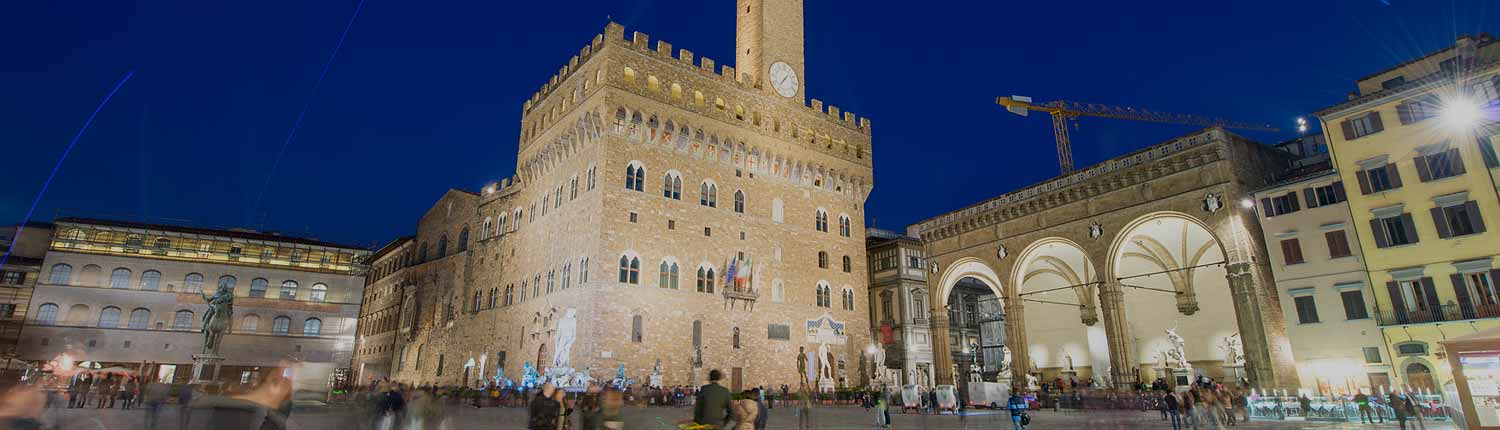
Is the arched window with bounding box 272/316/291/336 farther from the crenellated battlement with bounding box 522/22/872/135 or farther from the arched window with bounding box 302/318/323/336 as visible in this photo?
the crenellated battlement with bounding box 522/22/872/135

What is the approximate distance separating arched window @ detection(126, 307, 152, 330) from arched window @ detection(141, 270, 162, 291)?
124 cm

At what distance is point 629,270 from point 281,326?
28.7 metres

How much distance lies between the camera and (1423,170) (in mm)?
21703

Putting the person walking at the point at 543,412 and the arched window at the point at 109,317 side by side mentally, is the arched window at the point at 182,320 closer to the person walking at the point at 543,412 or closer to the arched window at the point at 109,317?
the arched window at the point at 109,317

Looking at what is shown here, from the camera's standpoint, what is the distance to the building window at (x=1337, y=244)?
23141 millimetres

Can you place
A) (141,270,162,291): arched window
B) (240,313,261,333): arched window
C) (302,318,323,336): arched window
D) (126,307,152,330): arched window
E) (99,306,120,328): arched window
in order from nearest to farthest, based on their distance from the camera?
1. (99,306,120,328): arched window
2. (126,307,152,330): arched window
3. (141,270,162,291): arched window
4. (240,313,261,333): arched window
5. (302,318,323,336): arched window

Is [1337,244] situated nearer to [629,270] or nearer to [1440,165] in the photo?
[1440,165]

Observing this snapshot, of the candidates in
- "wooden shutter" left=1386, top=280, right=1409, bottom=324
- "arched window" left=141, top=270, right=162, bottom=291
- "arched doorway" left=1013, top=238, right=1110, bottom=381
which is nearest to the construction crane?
"arched doorway" left=1013, top=238, right=1110, bottom=381

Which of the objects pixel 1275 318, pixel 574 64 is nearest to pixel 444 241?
pixel 574 64

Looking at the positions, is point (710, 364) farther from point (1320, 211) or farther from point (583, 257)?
point (1320, 211)

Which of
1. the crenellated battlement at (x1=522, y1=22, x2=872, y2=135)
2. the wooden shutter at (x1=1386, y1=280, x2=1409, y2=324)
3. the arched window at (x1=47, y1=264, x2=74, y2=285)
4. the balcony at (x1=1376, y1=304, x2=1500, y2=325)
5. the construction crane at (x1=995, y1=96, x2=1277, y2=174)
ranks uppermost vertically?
the construction crane at (x1=995, y1=96, x2=1277, y2=174)

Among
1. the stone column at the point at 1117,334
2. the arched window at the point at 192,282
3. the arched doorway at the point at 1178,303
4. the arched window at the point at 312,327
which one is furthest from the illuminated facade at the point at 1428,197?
the arched window at the point at 192,282

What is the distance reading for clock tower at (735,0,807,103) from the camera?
34188 millimetres

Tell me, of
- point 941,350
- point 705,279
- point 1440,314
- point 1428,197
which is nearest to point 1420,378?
point 1440,314
